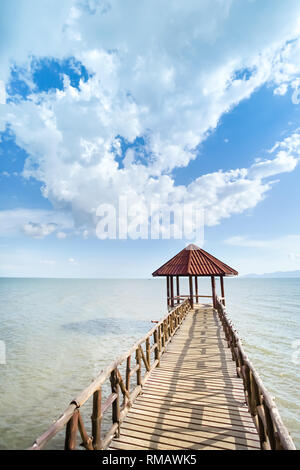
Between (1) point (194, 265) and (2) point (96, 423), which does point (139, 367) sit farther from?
(1) point (194, 265)

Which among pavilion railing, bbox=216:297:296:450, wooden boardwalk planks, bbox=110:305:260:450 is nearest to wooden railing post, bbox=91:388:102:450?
wooden boardwalk planks, bbox=110:305:260:450

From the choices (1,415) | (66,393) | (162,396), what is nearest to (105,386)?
(66,393)

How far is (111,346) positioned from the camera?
52.0 ft

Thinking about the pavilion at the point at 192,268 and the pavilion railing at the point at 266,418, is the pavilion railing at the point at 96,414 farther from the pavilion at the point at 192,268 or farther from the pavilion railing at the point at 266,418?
the pavilion at the point at 192,268

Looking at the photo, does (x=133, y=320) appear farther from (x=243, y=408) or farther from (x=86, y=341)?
(x=243, y=408)

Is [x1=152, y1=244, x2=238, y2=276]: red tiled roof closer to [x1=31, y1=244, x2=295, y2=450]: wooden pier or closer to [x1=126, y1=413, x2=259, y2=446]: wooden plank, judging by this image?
[x1=31, y1=244, x2=295, y2=450]: wooden pier

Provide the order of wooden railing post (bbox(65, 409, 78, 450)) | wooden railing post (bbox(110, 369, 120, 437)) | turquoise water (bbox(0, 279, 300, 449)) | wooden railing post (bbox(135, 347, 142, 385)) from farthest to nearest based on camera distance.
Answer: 1. turquoise water (bbox(0, 279, 300, 449))
2. wooden railing post (bbox(135, 347, 142, 385))
3. wooden railing post (bbox(110, 369, 120, 437))
4. wooden railing post (bbox(65, 409, 78, 450))

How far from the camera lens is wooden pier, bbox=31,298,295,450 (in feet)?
10.6

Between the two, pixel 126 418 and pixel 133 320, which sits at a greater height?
pixel 126 418

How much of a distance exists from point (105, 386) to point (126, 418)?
20.0ft

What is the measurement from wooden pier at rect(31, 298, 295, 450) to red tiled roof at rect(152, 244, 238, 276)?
8321mm

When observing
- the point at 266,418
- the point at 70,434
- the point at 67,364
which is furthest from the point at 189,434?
the point at 67,364

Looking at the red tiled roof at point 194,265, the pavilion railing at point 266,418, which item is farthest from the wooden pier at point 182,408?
the red tiled roof at point 194,265

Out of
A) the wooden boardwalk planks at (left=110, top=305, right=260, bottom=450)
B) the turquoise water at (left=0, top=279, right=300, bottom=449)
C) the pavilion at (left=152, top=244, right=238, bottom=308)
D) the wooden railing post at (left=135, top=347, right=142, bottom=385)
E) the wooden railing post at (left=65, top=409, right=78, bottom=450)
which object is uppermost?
the pavilion at (left=152, top=244, right=238, bottom=308)
